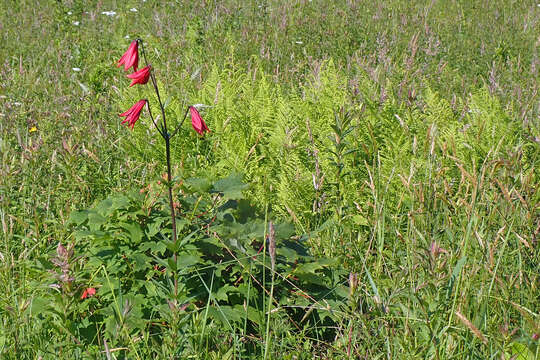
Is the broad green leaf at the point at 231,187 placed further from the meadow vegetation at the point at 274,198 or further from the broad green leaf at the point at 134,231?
the broad green leaf at the point at 134,231

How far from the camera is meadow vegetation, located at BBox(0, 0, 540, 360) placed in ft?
6.28

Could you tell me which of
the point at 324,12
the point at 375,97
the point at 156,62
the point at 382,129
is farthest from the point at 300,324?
the point at 324,12

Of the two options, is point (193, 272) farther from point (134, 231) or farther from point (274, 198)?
point (274, 198)

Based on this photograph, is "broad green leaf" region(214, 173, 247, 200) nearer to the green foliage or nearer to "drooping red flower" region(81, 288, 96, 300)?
the green foliage

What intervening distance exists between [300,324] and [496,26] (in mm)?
5531

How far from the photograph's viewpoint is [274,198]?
3.21m

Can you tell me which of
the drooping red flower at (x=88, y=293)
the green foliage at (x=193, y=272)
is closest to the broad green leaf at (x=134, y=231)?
the green foliage at (x=193, y=272)

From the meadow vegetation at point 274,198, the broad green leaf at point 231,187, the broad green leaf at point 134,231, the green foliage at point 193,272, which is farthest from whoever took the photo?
the broad green leaf at point 231,187

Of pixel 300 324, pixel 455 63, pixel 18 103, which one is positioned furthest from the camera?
pixel 455 63

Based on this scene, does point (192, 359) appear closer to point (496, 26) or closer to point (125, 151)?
point (125, 151)

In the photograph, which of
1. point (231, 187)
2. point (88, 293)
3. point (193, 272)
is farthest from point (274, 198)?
point (88, 293)

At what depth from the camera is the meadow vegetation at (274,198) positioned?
6.28ft

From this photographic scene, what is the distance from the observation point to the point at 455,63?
230 inches

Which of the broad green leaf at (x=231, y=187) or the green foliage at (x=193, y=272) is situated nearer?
the green foliage at (x=193, y=272)
